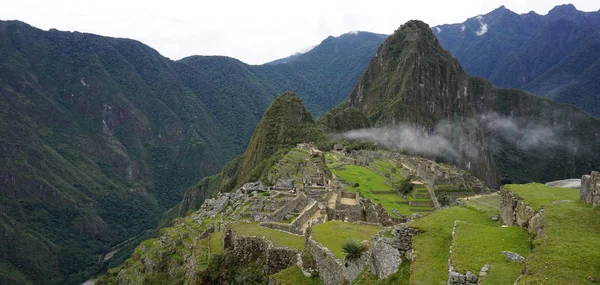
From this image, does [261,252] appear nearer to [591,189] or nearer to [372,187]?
[591,189]

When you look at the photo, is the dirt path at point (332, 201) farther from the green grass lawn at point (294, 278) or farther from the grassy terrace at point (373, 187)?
the green grass lawn at point (294, 278)

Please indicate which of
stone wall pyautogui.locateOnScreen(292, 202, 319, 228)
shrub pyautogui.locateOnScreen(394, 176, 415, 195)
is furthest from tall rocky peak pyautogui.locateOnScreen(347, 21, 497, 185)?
stone wall pyautogui.locateOnScreen(292, 202, 319, 228)

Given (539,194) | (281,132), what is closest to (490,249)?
(539,194)

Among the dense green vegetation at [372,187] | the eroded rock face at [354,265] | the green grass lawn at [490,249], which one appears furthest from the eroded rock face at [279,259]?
the dense green vegetation at [372,187]

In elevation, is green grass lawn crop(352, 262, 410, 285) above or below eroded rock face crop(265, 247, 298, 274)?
above

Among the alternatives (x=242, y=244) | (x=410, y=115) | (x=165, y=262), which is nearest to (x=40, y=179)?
(x=410, y=115)

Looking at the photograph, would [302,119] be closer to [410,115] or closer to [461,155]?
[410,115]

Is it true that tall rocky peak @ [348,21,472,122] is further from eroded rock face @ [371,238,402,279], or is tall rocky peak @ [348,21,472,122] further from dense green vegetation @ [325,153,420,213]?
eroded rock face @ [371,238,402,279]
